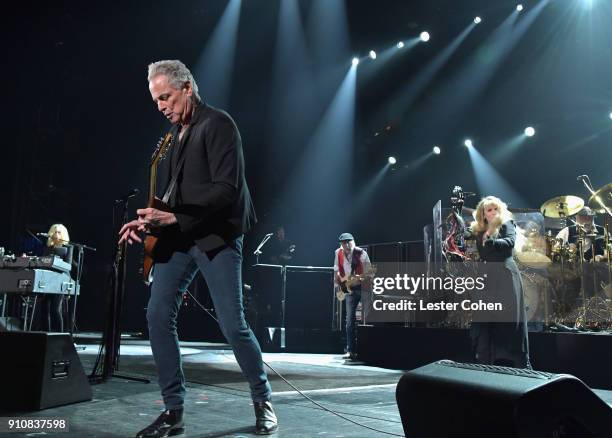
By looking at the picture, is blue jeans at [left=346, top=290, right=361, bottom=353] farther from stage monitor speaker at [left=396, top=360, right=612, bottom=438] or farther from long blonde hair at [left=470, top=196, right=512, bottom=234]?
stage monitor speaker at [left=396, top=360, right=612, bottom=438]

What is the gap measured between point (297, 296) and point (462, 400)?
10.3 metres

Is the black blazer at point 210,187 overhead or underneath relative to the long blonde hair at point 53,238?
underneath

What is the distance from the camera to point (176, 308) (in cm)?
256

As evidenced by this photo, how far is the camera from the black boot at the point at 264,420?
2488 millimetres

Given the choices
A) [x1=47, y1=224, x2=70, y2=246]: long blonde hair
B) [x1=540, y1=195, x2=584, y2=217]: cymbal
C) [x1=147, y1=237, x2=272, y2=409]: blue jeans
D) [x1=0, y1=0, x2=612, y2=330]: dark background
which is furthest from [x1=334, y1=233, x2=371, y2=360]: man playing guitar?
[x1=147, y1=237, x2=272, y2=409]: blue jeans

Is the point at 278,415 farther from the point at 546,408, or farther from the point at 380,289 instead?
the point at 380,289

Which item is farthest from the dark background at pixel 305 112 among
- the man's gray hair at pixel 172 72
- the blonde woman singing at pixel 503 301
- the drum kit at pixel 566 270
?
the man's gray hair at pixel 172 72

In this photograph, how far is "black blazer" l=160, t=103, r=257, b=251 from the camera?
8.01 ft

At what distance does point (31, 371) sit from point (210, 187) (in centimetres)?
154

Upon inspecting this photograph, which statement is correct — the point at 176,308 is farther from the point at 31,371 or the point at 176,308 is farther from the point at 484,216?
the point at 484,216

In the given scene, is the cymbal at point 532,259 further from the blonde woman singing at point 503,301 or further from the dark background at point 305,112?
the dark background at point 305,112

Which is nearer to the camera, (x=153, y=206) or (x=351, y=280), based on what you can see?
(x=153, y=206)

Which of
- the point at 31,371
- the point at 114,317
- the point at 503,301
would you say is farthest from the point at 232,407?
the point at 503,301

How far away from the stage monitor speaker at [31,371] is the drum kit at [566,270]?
20.1ft
